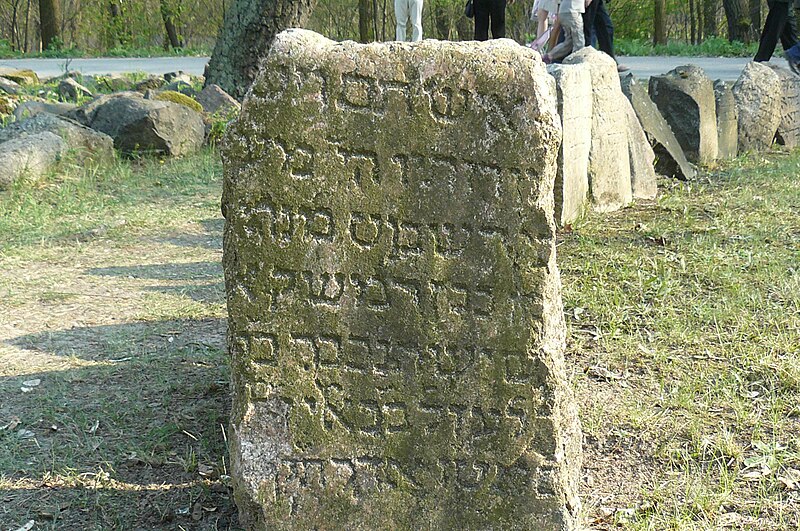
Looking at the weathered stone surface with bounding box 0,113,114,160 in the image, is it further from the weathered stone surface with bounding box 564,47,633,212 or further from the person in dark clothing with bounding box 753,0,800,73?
the person in dark clothing with bounding box 753,0,800,73

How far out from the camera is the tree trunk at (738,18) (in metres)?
21.1

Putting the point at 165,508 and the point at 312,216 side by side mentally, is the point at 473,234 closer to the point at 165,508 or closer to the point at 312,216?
the point at 312,216

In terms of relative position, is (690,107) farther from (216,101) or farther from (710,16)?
(710,16)

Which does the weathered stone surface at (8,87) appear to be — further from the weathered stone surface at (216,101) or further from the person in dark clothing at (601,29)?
the person in dark clothing at (601,29)

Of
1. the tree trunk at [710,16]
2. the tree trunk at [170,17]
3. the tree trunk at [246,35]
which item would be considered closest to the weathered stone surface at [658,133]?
the tree trunk at [246,35]

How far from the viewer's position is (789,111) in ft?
30.9

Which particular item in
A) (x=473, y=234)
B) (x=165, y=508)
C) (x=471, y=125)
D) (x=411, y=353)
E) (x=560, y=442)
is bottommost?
(x=165, y=508)

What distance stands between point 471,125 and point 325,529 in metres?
1.22

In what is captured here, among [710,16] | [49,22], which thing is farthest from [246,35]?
[710,16]

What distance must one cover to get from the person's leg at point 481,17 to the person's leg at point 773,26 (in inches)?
139

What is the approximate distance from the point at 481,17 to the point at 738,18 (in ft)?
37.1

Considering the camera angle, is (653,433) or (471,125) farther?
(653,433)

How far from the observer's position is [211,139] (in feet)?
29.3

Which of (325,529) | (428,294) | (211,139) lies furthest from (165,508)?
(211,139)
